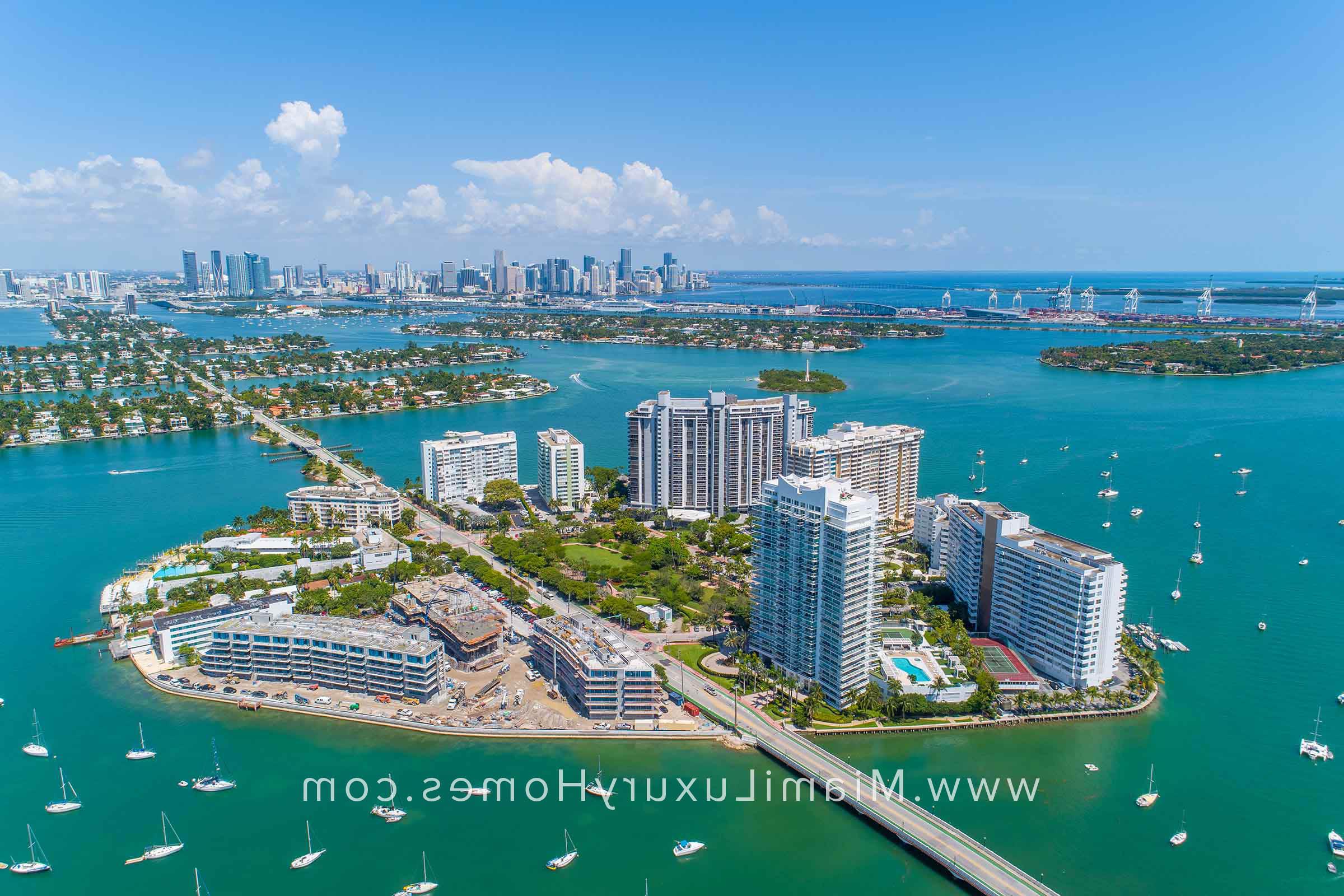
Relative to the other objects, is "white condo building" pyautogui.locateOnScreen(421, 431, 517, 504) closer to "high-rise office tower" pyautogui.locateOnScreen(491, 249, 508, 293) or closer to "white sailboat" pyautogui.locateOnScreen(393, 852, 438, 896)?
"white sailboat" pyautogui.locateOnScreen(393, 852, 438, 896)

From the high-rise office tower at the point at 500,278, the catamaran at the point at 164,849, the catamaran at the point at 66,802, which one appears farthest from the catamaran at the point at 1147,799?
the high-rise office tower at the point at 500,278

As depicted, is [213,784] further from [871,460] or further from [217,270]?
[217,270]

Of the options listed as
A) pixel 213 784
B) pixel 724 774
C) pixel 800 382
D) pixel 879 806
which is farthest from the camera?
pixel 800 382

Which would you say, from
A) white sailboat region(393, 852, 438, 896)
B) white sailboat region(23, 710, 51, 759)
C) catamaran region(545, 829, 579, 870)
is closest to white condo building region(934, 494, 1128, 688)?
catamaran region(545, 829, 579, 870)

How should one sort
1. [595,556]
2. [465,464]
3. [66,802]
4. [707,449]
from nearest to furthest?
[66,802] < [595,556] < [707,449] < [465,464]

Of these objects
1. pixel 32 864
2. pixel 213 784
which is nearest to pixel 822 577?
pixel 213 784

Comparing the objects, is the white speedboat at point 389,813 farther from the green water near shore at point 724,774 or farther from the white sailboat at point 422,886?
the white sailboat at point 422,886

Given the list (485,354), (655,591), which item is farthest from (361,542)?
(485,354)
